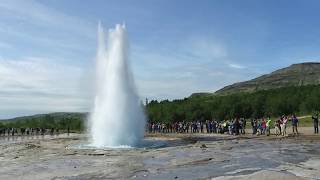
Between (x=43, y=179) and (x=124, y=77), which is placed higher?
(x=124, y=77)

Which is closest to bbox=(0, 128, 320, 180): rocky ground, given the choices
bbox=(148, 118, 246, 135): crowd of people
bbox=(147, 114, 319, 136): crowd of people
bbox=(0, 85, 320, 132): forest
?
bbox=(147, 114, 319, 136): crowd of people

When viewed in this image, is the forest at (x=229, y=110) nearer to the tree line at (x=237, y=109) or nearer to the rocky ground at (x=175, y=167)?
the tree line at (x=237, y=109)

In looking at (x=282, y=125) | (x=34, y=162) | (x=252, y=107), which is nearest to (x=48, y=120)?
(x=252, y=107)

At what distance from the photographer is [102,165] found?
23359 millimetres

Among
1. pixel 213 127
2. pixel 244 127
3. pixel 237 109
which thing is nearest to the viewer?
pixel 244 127

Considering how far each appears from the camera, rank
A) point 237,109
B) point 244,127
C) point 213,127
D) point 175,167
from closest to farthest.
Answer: point 175,167 < point 244,127 < point 213,127 < point 237,109

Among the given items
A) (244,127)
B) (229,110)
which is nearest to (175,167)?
(244,127)

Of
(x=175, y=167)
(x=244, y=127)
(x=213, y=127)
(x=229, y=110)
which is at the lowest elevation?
(x=175, y=167)

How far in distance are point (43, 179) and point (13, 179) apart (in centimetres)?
124

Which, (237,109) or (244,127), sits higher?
(237,109)

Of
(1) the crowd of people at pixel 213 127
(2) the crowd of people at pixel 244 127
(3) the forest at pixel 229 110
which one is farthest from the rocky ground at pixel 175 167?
(3) the forest at pixel 229 110

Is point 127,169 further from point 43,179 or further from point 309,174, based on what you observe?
point 309,174

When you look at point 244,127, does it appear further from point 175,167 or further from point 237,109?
point 237,109

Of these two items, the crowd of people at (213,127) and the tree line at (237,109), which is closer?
the crowd of people at (213,127)
